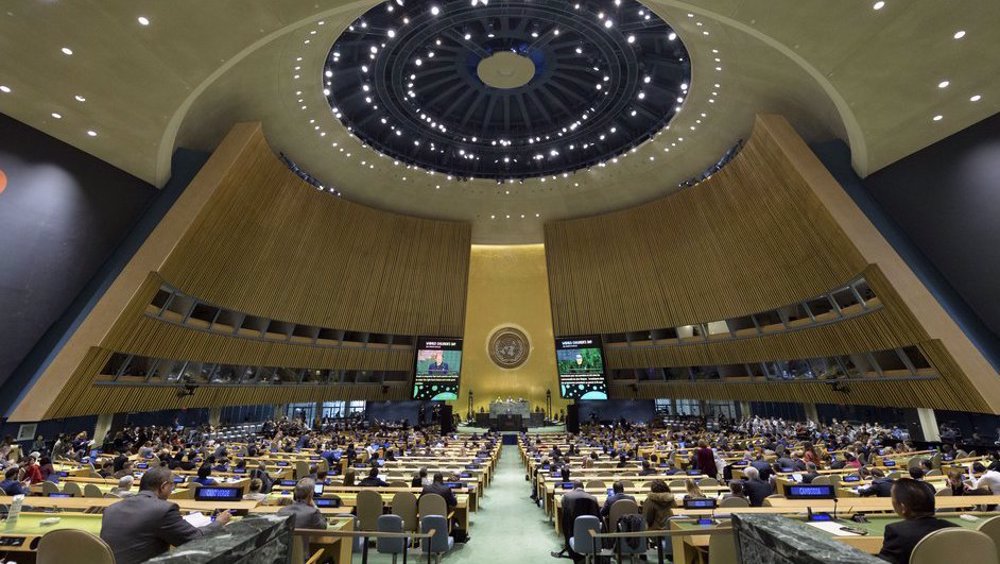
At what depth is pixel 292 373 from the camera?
21719 mm

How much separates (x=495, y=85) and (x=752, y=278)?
44.1ft

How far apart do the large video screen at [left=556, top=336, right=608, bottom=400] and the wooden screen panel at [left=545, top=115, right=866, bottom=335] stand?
29.9 inches

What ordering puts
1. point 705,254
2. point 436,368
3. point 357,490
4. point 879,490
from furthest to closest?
1. point 436,368
2. point 705,254
3. point 357,490
4. point 879,490

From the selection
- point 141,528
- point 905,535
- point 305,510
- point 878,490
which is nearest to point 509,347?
point 878,490

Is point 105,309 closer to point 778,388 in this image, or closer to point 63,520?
point 63,520

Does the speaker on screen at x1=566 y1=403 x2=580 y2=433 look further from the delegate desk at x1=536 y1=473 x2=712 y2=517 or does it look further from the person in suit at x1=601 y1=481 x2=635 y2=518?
the person in suit at x1=601 y1=481 x2=635 y2=518

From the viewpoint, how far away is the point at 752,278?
1853cm

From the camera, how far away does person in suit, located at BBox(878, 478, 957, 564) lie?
2.87 meters

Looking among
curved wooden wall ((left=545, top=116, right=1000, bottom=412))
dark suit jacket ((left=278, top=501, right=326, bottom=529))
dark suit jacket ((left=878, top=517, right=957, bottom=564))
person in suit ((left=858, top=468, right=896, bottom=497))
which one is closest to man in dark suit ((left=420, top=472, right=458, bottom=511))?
dark suit jacket ((left=278, top=501, right=326, bottom=529))

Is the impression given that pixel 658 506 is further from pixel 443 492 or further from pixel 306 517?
pixel 306 517

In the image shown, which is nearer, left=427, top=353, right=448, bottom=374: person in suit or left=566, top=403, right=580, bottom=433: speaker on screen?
left=566, top=403, right=580, bottom=433: speaker on screen

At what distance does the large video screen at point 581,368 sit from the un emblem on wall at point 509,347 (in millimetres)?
6365

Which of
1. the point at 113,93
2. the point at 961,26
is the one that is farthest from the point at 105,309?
the point at 961,26

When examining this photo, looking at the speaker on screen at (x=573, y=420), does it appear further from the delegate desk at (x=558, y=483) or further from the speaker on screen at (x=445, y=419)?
the delegate desk at (x=558, y=483)
